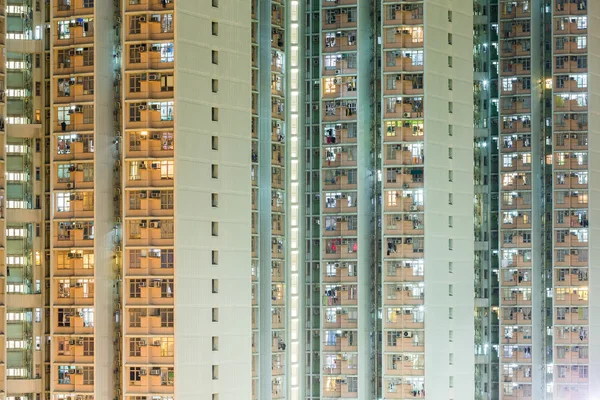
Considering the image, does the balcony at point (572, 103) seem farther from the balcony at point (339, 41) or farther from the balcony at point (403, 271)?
the balcony at point (403, 271)

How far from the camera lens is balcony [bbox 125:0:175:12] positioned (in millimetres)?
46969

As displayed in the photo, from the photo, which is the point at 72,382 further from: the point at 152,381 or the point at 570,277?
the point at 570,277

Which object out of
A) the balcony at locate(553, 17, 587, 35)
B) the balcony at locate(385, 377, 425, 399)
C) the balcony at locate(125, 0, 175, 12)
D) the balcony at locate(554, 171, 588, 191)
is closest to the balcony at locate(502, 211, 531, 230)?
the balcony at locate(554, 171, 588, 191)

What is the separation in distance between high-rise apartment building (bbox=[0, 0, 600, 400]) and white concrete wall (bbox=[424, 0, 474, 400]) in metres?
0.11

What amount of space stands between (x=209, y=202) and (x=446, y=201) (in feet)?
48.4

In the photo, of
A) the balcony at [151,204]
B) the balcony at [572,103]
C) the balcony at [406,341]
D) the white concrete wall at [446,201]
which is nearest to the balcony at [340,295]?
the balcony at [406,341]

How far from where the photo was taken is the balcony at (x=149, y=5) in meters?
47.0

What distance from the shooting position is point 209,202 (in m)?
47.1

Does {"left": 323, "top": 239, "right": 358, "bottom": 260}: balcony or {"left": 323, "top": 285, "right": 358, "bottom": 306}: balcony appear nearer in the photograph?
{"left": 323, "top": 285, "right": 358, "bottom": 306}: balcony

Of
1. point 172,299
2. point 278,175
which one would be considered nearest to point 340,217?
point 278,175

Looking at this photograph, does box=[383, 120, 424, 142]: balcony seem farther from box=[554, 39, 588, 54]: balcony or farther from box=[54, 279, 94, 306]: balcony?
box=[54, 279, 94, 306]: balcony

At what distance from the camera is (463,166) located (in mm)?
58062

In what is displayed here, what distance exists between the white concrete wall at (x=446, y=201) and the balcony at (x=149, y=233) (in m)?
14.9

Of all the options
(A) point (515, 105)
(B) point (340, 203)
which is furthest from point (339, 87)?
(A) point (515, 105)
